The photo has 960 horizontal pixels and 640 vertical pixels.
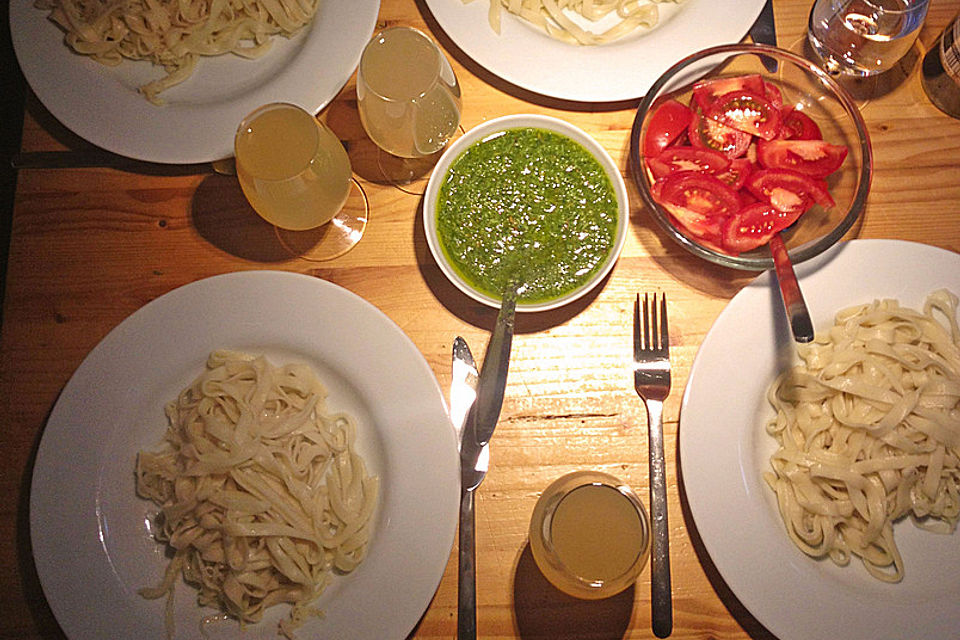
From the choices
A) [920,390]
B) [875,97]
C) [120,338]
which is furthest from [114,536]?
[875,97]

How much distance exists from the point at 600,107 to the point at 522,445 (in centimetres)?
92

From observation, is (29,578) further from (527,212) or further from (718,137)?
(718,137)

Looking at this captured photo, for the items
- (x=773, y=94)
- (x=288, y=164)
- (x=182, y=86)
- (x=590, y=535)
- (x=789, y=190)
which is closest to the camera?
(x=590, y=535)

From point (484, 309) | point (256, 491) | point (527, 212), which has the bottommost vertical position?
point (256, 491)

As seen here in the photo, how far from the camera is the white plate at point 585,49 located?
1856 mm

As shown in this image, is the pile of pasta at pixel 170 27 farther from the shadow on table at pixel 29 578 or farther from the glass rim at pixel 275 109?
the shadow on table at pixel 29 578

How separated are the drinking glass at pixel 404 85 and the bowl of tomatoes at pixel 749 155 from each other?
493mm

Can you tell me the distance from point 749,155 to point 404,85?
34.6 inches

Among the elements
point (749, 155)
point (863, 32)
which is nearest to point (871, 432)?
point (749, 155)

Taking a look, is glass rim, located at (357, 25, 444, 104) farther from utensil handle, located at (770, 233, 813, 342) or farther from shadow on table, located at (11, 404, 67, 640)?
shadow on table, located at (11, 404, 67, 640)

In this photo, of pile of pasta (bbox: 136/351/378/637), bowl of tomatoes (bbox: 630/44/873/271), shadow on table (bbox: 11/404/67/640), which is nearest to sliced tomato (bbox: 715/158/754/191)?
bowl of tomatoes (bbox: 630/44/873/271)

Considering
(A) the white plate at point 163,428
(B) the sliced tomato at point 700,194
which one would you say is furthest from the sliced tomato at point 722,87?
(A) the white plate at point 163,428

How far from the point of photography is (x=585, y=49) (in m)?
1.90

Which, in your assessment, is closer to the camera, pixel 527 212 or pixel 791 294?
pixel 791 294
